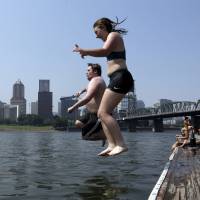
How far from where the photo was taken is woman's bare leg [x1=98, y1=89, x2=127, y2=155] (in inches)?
264

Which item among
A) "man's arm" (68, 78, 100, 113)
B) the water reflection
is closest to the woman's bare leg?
"man's arm" (68, 78, 100, 113)

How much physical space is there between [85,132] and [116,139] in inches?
24.4

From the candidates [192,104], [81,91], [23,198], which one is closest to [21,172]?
[23,198]

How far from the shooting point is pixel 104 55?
6742 mm

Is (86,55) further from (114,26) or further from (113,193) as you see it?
(113,193)

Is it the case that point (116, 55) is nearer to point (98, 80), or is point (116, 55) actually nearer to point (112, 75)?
point (112, 75)

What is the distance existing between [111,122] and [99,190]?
1021cm

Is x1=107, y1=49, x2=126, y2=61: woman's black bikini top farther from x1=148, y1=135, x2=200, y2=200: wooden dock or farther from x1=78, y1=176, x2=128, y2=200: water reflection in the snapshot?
x1=78, y1=176, x2=128, y2=200: water reflection

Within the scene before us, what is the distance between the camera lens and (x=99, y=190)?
54.9ft

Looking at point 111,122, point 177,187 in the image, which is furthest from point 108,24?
point 177,187

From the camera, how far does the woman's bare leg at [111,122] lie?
22.0 feet

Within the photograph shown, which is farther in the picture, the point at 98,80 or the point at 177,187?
the point at 177,187

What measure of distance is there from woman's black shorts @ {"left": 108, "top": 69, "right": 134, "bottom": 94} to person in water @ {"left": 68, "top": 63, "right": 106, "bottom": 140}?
20.3 inches

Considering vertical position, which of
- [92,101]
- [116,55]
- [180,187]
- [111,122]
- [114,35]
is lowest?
[180,187]
